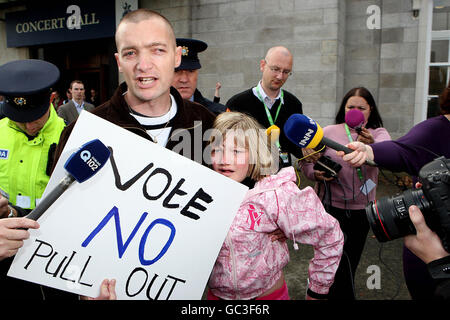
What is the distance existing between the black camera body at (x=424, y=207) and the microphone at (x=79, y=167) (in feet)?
3.39

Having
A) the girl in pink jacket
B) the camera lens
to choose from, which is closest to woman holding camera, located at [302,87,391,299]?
the girl in pink jacket

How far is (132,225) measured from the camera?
4.13 feet

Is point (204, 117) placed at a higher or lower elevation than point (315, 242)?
higher

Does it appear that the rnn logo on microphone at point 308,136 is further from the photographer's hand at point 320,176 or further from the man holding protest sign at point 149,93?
the photographer's hand at point 320,176

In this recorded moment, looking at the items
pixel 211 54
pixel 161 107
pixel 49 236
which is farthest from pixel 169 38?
pixel 211 54

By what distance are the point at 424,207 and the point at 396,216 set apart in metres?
0.10

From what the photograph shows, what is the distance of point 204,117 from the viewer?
1.76 m

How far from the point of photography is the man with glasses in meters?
3.24

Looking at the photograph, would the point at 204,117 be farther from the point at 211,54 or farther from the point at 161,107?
the point at 211,54

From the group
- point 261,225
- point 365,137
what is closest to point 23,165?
point 261,225

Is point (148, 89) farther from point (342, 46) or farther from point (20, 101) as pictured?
point (342, 46)

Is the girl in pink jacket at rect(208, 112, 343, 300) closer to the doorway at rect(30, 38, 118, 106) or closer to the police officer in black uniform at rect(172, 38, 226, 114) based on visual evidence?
the police officer in black uniform at rect(172, 38, 226, 114)
